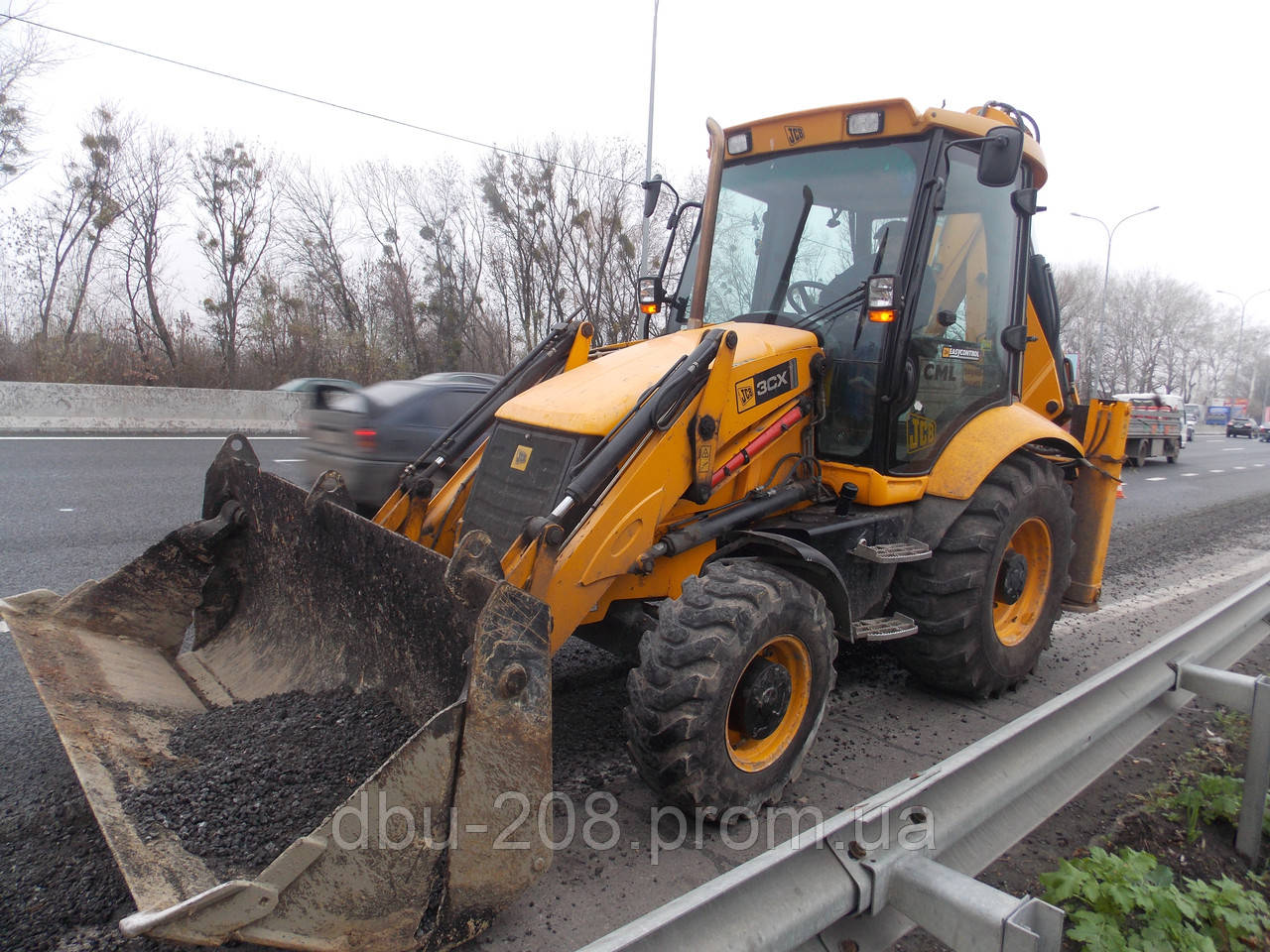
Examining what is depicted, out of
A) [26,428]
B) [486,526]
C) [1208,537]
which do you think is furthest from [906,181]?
[26,428]

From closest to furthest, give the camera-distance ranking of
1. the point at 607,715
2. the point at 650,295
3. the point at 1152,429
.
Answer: the point at 607,715, the point at 650,295, the point at 1152,429

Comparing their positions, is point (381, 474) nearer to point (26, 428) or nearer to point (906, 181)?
point (906, 181)

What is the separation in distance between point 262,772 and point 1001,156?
3.57 m

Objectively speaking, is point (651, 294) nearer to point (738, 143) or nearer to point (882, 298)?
point (738, 143)

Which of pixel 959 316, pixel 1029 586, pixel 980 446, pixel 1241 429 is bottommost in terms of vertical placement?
pixel 1241 429

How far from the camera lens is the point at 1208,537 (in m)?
9.43

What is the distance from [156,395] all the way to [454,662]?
15194mm

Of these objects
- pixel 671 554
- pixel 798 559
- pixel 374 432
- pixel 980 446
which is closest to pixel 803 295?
pixel 980 446

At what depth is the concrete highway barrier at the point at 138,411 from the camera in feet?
45.0

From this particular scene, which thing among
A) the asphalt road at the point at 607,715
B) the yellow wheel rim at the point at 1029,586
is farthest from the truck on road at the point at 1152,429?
the yellow wheel rim at the point at 1029,586

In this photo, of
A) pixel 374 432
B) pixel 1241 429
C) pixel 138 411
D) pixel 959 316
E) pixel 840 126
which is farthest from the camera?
pixel 1241 429

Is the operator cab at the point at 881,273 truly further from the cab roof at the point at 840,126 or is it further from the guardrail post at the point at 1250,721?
the guardrail post at the point at 1250,721

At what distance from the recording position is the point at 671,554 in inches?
126

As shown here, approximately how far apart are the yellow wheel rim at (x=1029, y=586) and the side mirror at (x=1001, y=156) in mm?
1850
